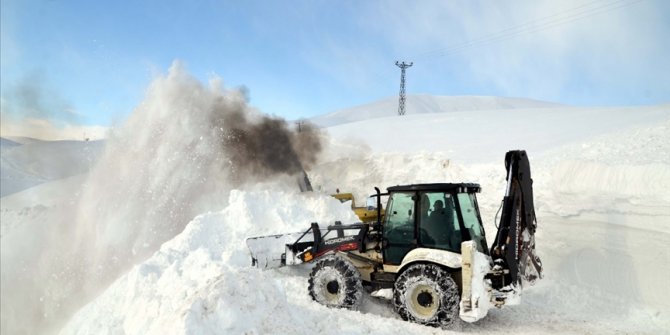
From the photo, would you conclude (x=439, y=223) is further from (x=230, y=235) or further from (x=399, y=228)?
(x=230, y=235)

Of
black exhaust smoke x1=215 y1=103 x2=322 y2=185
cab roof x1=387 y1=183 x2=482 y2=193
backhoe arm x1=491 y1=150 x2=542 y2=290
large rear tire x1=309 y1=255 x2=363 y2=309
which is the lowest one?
large rear tire x1=309 y1=255 x2=363 y2=309

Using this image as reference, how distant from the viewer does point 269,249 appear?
961 cm

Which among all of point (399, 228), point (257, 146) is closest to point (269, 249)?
point (399, 228)

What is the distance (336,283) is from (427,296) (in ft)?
5.01

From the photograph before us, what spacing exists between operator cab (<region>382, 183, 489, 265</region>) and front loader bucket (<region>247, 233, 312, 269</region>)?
9.14 ft

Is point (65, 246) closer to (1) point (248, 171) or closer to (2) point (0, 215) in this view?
(2) point (0, 215)

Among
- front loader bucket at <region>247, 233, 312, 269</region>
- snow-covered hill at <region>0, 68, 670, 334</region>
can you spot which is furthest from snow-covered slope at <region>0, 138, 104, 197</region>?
front loader bucket at <region>247, 233, 312, 269</region>

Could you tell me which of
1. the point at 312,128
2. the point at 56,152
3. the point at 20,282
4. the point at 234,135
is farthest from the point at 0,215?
the point at 312,128

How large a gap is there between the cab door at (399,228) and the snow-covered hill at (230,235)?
963 millimetres

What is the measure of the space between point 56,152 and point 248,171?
6.23 m

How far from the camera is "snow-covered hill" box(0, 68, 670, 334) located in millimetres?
6121

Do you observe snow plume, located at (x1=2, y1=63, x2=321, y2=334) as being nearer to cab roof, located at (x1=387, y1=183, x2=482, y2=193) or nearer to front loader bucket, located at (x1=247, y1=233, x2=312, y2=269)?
front loader bucket, located at (x1=247, y1=233, x2=312, y2=269)

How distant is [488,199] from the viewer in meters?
13.7

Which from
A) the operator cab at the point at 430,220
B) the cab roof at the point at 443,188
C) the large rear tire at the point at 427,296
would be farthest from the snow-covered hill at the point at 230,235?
the cab roof at the point at 443,188
